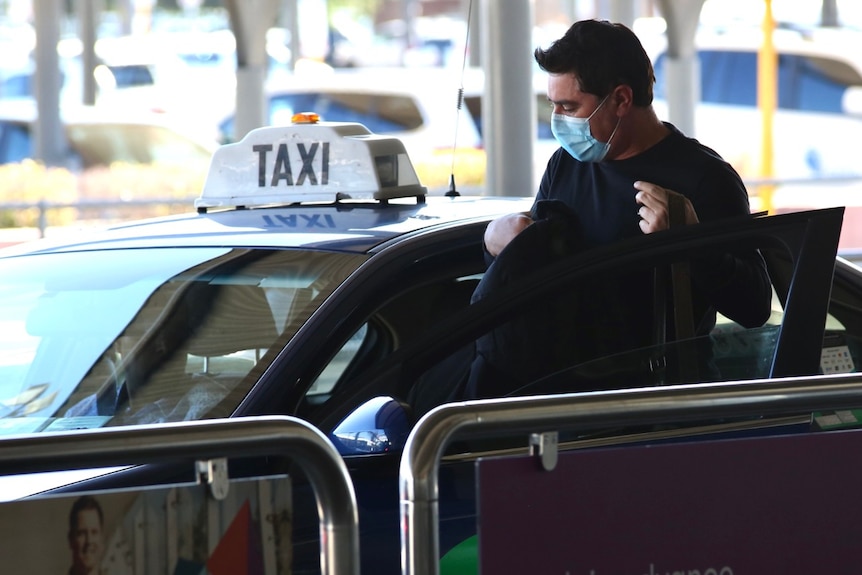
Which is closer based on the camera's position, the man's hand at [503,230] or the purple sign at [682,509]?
the purple sign at [682,509]

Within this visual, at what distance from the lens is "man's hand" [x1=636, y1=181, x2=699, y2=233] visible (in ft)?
9.96

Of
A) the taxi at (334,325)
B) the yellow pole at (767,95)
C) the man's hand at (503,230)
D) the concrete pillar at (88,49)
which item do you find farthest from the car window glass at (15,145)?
the man's hand at (503,230)

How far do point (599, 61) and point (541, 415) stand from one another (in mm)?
1431

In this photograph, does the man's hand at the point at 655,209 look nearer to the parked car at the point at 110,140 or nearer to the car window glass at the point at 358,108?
the parked car at the point at 110,140

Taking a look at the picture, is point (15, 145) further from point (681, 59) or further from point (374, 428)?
point (374, 428)

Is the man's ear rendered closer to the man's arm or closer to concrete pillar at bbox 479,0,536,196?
the man's arm

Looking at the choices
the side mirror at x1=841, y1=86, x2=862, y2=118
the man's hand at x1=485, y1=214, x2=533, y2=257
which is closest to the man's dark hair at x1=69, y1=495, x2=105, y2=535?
the man's hand at x1=485, y1=214, x2=533, y2=257

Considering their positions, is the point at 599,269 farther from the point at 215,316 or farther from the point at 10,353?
the point at 10,353

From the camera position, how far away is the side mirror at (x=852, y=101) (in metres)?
20.4

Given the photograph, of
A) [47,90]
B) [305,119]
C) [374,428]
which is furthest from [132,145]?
[374,428]

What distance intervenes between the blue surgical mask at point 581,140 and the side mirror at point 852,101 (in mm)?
18022

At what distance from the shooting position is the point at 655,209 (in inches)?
120

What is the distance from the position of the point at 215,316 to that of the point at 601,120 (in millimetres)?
1012

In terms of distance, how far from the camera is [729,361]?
321 centimetres
